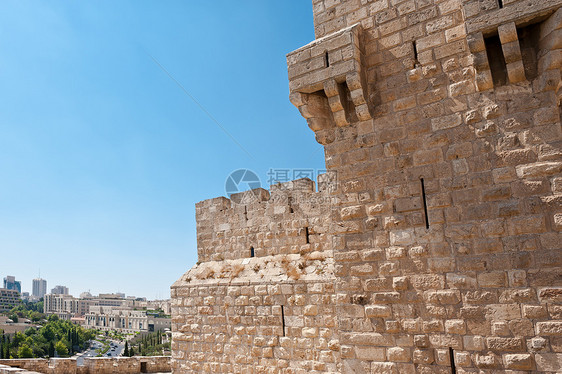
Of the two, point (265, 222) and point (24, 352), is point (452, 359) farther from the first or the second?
point (24, 352)

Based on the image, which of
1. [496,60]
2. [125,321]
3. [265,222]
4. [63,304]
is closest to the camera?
[496,60]

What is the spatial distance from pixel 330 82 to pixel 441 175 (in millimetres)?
1449

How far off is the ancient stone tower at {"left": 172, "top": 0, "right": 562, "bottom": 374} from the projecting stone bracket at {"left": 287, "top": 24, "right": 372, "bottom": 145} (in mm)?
15

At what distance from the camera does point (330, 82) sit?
167 inches

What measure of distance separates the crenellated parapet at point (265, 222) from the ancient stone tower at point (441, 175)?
2227 mm

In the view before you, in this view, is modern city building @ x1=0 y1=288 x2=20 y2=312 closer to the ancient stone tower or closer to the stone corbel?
the stone corbel

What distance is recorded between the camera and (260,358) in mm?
6469

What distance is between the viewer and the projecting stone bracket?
412cm

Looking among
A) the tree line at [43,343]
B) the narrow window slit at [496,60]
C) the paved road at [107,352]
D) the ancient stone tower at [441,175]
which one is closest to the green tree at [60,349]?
Answer: the tree line at [43,343]

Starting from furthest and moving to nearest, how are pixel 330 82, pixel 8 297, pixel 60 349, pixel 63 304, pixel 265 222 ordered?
pixel 63 304, pixel 8 297, pixel 60 349, pixel 265 222, pixel 330 82

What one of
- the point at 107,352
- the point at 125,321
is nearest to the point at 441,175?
the point at 107,352

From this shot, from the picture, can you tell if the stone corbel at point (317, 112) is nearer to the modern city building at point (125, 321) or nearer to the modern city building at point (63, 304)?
the modern city building at point (125, 321)

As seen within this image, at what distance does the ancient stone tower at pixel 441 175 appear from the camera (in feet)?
10.8

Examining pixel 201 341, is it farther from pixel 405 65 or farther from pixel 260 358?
pixel 405 65
